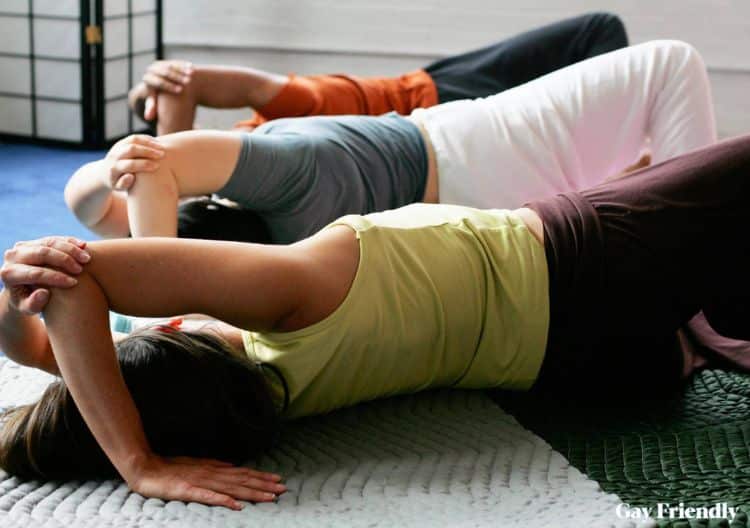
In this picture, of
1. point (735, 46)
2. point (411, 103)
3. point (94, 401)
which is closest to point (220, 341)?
point (94, 401)

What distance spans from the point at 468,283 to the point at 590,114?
2.31ft

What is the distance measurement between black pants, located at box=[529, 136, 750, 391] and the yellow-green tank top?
0.04 meters

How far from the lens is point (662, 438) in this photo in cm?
133

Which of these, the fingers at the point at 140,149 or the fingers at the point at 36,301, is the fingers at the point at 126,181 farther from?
the fingers at the point at 36,301

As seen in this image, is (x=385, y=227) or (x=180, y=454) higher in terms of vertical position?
(x=385, y=227)

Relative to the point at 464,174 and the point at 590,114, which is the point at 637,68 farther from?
the point at 464,174

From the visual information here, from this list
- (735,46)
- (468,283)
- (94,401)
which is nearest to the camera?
(94,401)

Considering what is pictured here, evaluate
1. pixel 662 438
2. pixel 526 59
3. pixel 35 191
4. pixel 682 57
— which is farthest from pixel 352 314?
pixel 35 191

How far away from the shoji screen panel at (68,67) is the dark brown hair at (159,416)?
217 centimetres

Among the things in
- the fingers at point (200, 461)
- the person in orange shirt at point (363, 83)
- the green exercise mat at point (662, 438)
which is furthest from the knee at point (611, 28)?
the fingers at point (200, 461)

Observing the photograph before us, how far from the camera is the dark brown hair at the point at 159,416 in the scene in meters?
1.18

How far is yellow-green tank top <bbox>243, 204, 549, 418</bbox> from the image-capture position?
1254mm

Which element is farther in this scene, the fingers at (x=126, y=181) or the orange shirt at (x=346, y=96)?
the orange shirt at (x=346, y=96)

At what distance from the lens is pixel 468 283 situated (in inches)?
52.0
